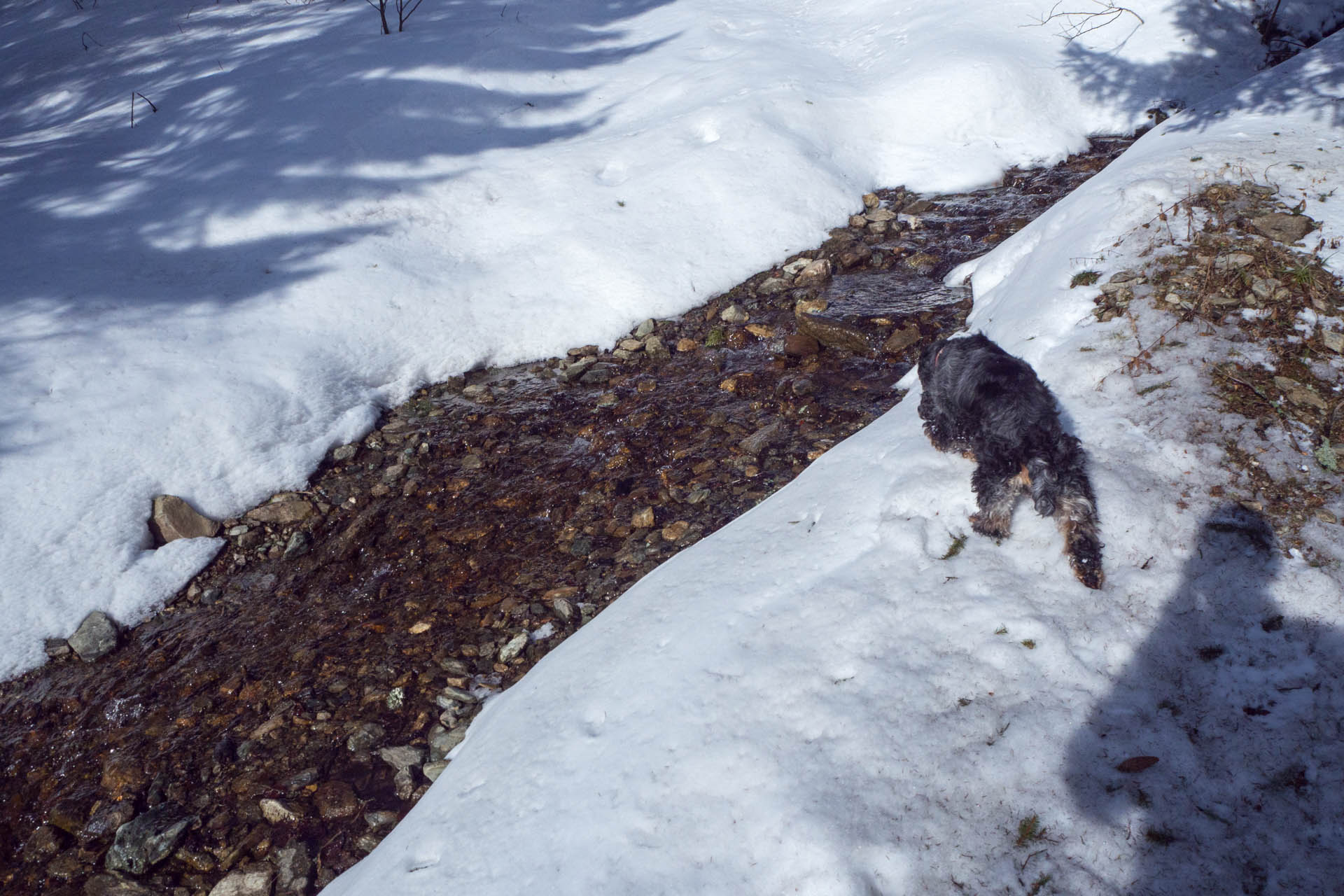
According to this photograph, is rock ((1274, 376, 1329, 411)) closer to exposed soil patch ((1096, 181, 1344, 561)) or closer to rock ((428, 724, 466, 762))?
exposed soil patch ((1096, 181, 1344, 561))

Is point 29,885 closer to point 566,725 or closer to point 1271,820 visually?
point 566,725

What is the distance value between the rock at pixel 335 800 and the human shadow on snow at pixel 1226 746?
387 centimetres

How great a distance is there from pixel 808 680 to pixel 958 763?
706 millimetres

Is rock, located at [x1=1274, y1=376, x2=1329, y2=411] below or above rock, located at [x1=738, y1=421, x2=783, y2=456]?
above

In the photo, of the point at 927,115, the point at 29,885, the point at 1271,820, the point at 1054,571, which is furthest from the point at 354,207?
the point at 1271,820

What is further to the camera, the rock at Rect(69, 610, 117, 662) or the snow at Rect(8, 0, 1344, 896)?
the rock at Rect(69, 610, 117, 662)

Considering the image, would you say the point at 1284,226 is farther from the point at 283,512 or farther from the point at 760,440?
the point at 283,512

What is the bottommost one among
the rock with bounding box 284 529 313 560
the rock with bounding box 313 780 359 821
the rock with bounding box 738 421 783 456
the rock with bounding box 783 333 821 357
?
the rock with bounding box 313 780 359 821

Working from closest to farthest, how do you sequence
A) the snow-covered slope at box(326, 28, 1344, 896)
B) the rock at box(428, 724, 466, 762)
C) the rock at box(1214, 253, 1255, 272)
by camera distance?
the snow-covered slope at box(326, 28, 1344, 896) → the rock at box(428, 724, 466, 762) → the rock at box(1214, 253, 1255, 272)

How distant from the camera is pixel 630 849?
283cm

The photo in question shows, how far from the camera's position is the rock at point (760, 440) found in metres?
6.11

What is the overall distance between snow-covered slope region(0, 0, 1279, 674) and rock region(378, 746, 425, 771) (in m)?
2.77

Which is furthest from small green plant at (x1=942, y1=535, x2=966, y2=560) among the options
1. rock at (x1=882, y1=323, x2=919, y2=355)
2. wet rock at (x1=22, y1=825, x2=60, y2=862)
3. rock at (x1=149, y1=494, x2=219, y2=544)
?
rock at (x1=149, y1=494, x2=219, y2=544)

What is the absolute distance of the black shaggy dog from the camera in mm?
3523
